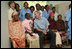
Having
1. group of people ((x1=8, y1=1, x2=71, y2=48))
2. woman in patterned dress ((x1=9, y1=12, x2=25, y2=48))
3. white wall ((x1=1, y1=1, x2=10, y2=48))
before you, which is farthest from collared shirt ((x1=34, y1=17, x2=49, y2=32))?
white wall ((x1=1, y1=1, x2=10, y2=48))

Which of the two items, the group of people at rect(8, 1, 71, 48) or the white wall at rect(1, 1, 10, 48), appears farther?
the group of people at rect(8, 1, 71, 48)

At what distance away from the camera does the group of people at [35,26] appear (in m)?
3.84

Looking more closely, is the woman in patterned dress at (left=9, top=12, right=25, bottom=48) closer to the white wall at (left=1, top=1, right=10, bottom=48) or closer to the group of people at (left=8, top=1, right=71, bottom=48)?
the group of people at (left=8, top=1, right=71, bottom=48)

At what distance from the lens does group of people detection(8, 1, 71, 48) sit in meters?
3.84

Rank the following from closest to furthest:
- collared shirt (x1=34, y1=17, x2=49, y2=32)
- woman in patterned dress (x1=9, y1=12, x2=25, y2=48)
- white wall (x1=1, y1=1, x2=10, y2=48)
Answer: white wall (x1=1, y1=1, x2=10, y2=48) → woman in patterned dress (x1=9, y1=12, x2=25, y2=48) → collared shirt (x1=34, y1=17, x2=49, y2=32)

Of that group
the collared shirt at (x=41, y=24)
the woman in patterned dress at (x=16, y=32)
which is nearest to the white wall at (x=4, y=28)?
the woman in patterned dress at (x=16, y=32)

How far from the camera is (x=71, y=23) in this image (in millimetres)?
4961

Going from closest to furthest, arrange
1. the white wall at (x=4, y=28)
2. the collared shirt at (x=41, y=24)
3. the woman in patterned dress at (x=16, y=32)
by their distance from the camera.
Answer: the white wall at (x=4, y=28) < the woman in patterned dress at (x=16, y=32) < the collared shirt at (x=41, y=24)

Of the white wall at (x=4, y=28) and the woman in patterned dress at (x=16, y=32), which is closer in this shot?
the white wall at (x=4, y=28)

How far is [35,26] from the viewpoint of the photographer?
429 cm

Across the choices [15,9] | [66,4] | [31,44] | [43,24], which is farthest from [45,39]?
[66,4]

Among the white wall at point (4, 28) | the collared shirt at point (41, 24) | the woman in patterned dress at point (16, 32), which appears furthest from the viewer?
the collared shirt at point (41, 24)

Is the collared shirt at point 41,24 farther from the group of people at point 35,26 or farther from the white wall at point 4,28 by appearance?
the white wall at point 4,28

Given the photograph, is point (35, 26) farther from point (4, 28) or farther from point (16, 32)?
point (4, 28)
